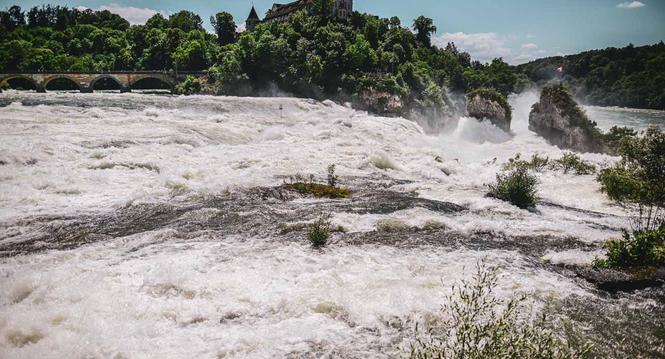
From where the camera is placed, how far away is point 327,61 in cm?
6175

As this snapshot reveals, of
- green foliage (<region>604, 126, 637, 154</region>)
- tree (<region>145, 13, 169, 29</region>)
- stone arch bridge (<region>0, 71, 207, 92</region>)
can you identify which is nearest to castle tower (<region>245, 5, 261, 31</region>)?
tree (<region>145, 13, 169, 29</region>)

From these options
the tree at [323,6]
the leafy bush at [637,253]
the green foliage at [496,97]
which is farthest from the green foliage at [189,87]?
the leafy bush at [637,253]

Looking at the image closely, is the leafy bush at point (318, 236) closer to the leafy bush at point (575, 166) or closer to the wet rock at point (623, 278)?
the wet rock at point (623, 278)

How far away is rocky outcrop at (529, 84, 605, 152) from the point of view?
37.4 metres

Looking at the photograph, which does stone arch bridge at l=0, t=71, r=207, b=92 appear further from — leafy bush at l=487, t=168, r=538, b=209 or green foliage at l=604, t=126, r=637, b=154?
leafy bush at l=487, t=168, r=538, b=209

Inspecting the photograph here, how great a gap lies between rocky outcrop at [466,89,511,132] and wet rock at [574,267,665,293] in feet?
145

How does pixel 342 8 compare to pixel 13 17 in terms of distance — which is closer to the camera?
pixel 342 8

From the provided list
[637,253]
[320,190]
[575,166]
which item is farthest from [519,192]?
[575,166]

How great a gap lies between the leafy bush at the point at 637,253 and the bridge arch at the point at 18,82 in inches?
3184

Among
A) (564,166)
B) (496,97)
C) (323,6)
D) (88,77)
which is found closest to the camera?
(564,166)

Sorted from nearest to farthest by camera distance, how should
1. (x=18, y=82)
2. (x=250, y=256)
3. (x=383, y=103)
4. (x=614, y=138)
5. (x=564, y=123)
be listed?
(x=250, y=256), (x=614, y=138), (x=564, y=123), (x=383, y=103), (x=18, y=82)

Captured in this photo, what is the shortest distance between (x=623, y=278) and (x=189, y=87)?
71181 millimetres

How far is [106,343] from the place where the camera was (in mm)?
5484

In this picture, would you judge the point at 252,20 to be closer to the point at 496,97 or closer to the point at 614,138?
the point at 496,97
